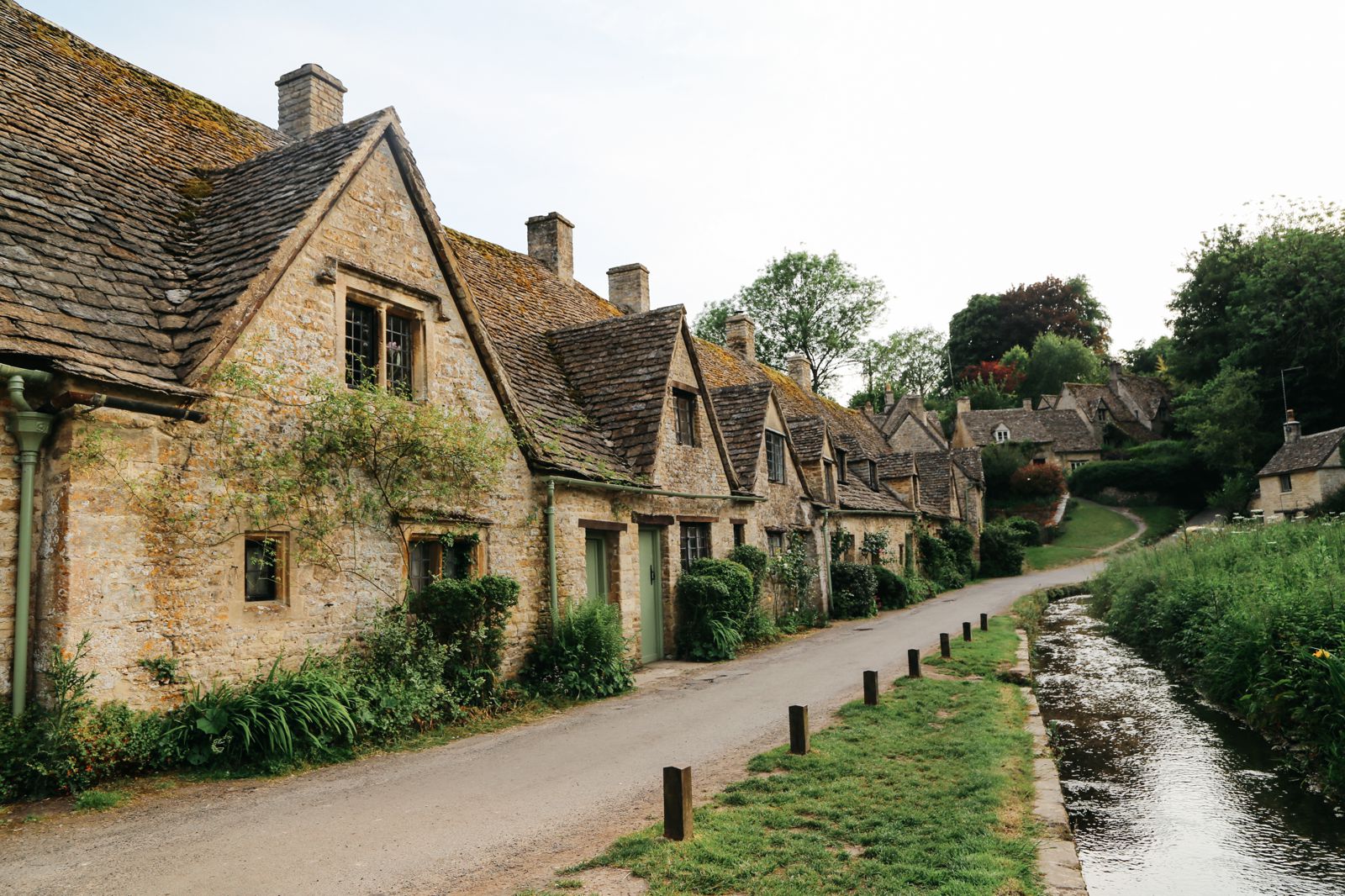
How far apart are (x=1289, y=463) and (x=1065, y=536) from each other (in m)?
11.5

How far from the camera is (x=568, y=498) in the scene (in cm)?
1337

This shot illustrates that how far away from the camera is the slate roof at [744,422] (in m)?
20.1

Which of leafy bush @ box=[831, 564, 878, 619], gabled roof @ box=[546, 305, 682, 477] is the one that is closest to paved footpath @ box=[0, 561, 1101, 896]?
gabled roof @ box=[546, 305, 682, 477]

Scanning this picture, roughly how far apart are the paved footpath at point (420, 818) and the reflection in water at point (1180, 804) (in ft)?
9.47

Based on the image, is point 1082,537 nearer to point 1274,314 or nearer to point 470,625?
point 1274,314

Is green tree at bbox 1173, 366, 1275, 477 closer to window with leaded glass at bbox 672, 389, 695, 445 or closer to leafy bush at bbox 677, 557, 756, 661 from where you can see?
window with leaded glass at bbox 672, 389, 695, 445

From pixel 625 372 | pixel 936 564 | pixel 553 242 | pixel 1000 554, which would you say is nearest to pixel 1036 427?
pixel 1000 554

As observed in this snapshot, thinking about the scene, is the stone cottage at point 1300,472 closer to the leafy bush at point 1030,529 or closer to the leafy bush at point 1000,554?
the leafy bush at point 1030,529

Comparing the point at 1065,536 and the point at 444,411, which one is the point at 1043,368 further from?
the point at 444,411

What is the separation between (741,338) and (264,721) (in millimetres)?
26804

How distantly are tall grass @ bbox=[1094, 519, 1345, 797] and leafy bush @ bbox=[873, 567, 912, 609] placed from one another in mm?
8279

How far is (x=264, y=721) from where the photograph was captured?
803 cm

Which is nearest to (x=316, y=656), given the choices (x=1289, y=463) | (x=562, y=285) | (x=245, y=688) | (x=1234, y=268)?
(x=245, y=688)

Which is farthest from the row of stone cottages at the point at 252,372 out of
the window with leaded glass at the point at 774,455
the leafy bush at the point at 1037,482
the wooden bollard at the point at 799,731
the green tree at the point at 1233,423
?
the leafy bush at the point at 1037,482
